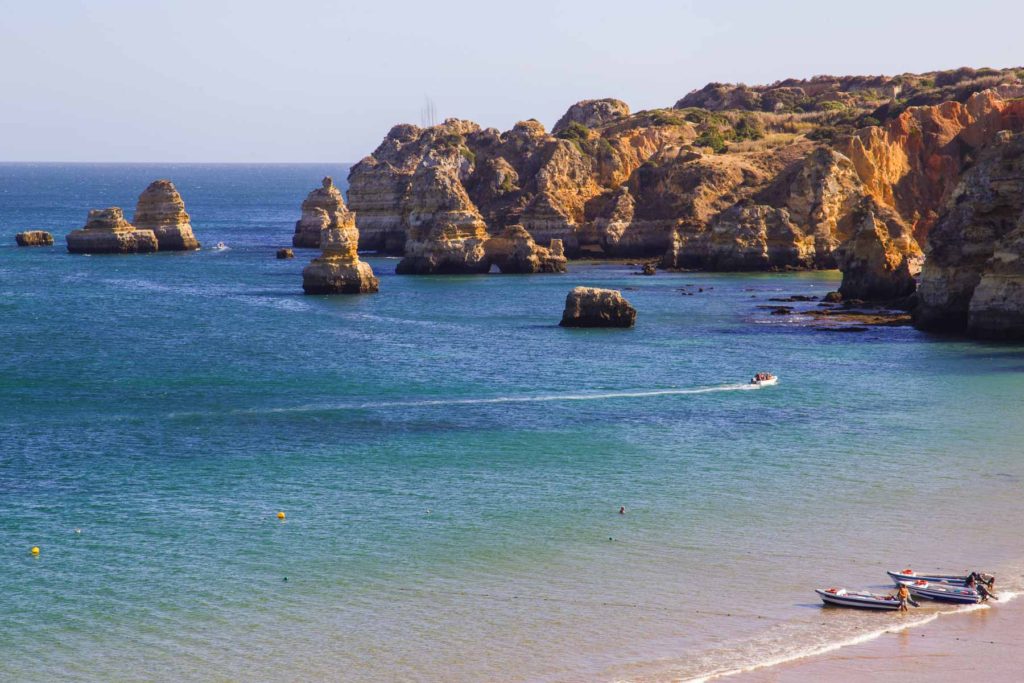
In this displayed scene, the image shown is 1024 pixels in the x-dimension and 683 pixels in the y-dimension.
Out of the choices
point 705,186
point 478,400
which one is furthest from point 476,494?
point 705,186

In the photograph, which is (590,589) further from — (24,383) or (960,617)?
(24,383)

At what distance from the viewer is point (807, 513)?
36500 millimetres

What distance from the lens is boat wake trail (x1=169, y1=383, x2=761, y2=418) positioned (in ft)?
169

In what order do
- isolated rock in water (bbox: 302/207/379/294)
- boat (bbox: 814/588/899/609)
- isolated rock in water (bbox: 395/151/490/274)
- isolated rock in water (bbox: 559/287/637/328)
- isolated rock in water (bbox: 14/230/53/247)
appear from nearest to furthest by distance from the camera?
boat (bbox: 814/588/899/609)
isolated rock in water (bbox: 559/287/637/328)
isolated rock in water (bbox: 302/207/379/294)
isolated rock in water (bbox: 395/151/490/274)
isolated rock in water (bbox: 14/230/53/247)

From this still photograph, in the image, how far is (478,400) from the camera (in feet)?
177

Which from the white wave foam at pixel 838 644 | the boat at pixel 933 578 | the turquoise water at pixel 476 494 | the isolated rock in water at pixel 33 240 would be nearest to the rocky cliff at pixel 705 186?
the turquoise water at pixel 476 494

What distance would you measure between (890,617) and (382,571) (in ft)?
39.2

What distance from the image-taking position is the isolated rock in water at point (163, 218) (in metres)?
130

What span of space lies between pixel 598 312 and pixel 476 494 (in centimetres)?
3802

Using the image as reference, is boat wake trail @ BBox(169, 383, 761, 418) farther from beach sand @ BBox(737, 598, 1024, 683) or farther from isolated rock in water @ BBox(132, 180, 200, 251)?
isolated rock in water @ BBox(132, 180, 200, 251)

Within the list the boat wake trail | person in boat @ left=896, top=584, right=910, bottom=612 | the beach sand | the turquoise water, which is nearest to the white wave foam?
the beach sand

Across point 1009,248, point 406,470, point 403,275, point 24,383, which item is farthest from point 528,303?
point 406,470

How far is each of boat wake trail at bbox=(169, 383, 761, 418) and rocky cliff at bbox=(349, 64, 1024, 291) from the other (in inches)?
1230

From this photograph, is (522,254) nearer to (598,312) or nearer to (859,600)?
(598,312)
